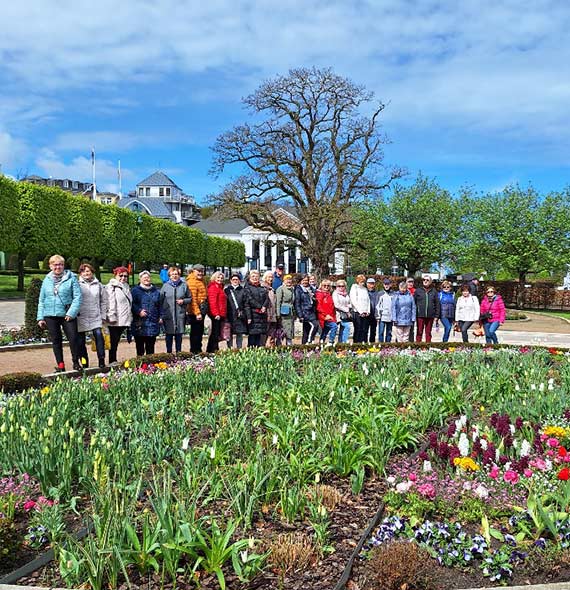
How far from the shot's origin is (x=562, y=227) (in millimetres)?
39156

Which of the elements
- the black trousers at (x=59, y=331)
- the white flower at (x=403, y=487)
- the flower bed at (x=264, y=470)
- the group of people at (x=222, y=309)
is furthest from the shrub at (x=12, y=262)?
the white flower at (x=403, y=487)

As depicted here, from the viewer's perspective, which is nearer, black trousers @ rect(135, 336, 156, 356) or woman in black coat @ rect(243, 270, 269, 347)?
black trousers @ rect(135, 336, 156, 356)

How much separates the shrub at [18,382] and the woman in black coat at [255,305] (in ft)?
12.8

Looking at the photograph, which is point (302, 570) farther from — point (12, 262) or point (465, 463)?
point (12, 262)

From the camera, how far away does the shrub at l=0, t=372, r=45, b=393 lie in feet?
23.0

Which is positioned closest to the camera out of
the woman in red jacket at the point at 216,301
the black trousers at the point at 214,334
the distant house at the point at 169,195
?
the woman in red jacket at the point at 216,301

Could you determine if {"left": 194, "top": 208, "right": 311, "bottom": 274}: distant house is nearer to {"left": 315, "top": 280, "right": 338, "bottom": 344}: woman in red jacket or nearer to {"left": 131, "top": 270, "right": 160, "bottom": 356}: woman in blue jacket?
{"left": 315, "top": 280, "right": 338, "bottom": 344}: woman in red jacket

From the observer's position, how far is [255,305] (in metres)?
10.3

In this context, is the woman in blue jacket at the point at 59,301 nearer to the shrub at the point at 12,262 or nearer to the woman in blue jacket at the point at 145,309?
the woman in blue jacket at the point at 145,309

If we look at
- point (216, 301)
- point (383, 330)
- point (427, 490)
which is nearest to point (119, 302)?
point (216, 301)

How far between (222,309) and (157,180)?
101796 mm

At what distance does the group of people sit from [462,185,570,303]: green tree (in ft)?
88.3

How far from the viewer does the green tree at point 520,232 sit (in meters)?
39.1

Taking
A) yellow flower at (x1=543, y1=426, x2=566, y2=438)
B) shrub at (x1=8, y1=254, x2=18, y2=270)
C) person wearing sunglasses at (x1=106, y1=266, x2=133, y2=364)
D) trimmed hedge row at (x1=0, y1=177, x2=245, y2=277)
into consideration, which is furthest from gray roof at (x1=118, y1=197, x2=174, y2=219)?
yellow flower at (x1=543, y1=426, x2=566, y2=438)
